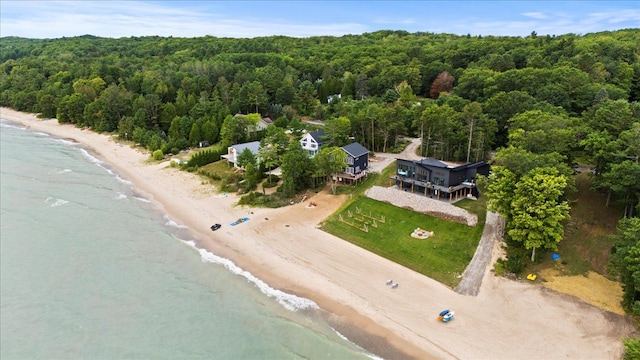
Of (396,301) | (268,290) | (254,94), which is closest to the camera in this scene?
(396,301)

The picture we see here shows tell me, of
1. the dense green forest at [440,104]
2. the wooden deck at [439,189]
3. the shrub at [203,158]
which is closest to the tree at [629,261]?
the dense green forest at [440,104]

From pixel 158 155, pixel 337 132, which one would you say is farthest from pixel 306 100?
pixel 158 155

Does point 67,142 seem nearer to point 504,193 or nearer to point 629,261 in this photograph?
point 504,193

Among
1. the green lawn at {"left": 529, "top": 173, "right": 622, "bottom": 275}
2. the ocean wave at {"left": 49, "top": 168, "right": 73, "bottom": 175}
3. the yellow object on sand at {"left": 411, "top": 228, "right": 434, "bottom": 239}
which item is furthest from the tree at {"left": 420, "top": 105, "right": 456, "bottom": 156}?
the ocean wave at {"left": 49, "top": 168, "right": 73, "bottom": 175}

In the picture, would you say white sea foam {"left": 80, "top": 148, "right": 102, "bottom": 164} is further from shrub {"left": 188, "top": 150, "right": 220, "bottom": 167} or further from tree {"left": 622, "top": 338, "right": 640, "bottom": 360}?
tree {"left": 622, "top": 338, "right": 640, "bottom": 360}

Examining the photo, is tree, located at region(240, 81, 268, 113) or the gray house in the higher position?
tree, located at region(240, 81, 268, 113)
